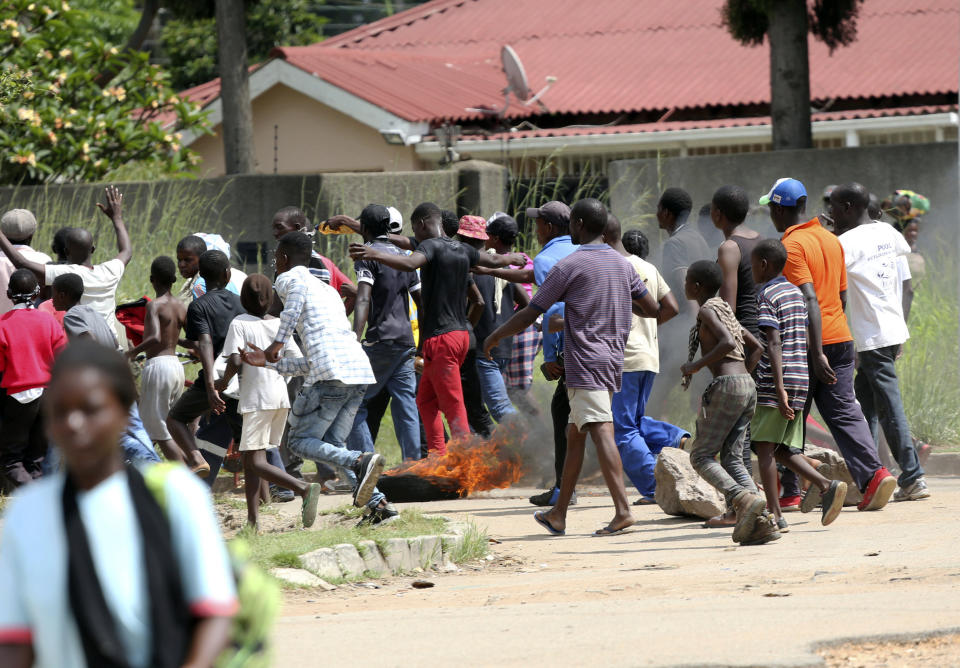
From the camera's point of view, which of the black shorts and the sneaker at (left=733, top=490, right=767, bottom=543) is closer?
the sneaker at (left=733, top=490, right=767, bottom=543)

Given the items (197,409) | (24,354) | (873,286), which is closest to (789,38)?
(873,286)

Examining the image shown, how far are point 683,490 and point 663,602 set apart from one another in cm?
258

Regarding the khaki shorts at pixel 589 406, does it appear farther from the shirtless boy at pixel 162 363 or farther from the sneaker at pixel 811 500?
the shirtless boy at pixel 162 363

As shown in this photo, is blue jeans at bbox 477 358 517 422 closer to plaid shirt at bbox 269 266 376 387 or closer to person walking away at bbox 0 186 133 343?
plaid shirt at bbox 269 266 376 387

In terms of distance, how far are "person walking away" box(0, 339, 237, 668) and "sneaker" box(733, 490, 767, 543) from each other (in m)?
4.79

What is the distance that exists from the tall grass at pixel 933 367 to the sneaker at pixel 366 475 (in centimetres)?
516

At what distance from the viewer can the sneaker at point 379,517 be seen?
24.3 feet

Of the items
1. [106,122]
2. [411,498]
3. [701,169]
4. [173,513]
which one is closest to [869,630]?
[173,513]

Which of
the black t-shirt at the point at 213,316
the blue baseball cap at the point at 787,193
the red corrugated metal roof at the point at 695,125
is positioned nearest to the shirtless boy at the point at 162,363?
the black t-shirt at the point at 213,316

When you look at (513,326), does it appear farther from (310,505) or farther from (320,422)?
(310,505)

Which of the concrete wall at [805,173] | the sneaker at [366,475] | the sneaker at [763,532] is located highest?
the concrete wall at [805,173]

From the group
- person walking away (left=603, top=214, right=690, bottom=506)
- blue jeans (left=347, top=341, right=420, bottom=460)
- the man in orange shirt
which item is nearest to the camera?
the man in orange shirt

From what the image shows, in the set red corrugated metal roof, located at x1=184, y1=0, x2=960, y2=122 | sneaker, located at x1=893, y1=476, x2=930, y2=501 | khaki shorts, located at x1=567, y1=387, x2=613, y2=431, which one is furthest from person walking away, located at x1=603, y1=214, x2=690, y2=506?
red corrugated metal roof, located at x1=184, y1=0, x2=960, y2=122

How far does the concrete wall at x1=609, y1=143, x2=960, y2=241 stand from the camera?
13453 millimetres
